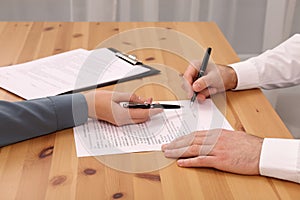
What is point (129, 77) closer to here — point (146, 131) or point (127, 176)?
point (146, 131)

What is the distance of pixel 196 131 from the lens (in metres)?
1.11

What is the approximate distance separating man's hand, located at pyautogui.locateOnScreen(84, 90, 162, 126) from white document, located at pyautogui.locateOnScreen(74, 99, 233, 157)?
0.01 meters

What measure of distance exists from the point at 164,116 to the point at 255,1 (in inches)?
68.2

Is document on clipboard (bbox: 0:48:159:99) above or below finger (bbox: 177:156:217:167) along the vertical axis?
above

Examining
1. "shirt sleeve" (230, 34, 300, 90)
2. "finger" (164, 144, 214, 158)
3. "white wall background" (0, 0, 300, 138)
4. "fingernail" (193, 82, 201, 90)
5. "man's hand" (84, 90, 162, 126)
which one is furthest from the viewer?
"white wall background" (0, 0, 300, 138)

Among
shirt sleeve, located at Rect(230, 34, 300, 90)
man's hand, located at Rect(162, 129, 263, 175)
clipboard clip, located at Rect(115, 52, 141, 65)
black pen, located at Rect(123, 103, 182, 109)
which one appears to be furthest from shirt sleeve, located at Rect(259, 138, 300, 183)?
clipboard clip, located at Rect(115, 52, 141, 65)

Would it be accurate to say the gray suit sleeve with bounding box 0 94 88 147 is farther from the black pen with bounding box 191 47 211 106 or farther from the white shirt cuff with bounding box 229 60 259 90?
the white shirt cuff with bounding box 229 60 259 90

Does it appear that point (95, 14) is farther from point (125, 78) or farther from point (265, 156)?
point (265, 156)

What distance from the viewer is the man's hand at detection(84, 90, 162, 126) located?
1.17 metres

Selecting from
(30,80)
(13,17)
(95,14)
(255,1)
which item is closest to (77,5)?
(95,14)

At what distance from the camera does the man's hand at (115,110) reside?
1.17 m

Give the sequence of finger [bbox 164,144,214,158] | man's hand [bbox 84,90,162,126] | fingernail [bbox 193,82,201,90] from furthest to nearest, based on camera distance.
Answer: fingernail [bbox 193,82,201,90] < man's hand [bbox 84,90,162,126] < finger [bbox 164,144,214,158]

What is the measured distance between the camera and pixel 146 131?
1132mm

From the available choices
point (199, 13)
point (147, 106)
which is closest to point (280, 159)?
point (147, 106)
